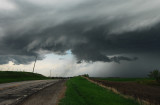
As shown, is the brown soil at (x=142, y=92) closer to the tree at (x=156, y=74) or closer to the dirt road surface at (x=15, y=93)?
the dirt road surface at (x=15, y=93)

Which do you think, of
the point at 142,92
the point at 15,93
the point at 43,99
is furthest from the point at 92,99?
the point at 142,92

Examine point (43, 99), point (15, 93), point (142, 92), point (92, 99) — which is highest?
point (15, 93)

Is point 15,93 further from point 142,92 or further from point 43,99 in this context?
point 142,92

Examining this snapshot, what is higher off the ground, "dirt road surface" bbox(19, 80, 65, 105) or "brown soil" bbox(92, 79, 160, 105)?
"dirt road surface" bbox(19, 80, 65, 105)

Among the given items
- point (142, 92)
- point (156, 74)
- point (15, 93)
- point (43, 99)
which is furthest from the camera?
point (156, 74)

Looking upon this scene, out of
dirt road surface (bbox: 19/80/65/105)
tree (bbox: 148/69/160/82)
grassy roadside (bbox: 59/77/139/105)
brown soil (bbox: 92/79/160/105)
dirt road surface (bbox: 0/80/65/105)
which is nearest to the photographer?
dirt road surface (bbox: 19/80/65/105)

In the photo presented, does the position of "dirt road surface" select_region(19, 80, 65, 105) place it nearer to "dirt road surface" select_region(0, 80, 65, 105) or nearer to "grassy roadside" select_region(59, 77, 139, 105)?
"dirt road surface" select_region(0, 80, 65, 105)

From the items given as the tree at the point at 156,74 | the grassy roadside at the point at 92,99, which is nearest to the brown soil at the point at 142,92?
the grassy roadside at the point at 92,99

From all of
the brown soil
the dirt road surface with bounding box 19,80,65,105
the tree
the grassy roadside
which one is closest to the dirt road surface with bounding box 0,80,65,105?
the dirt road surface with bounding box 19,80,65,105

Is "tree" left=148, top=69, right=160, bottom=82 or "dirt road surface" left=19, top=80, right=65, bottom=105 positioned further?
"tree" left=148, top=69, right=160, bottom=82

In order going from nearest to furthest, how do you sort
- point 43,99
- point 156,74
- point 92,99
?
point 43,99, point 92,99, point 156,74

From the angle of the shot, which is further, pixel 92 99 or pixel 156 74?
pixel 156 74

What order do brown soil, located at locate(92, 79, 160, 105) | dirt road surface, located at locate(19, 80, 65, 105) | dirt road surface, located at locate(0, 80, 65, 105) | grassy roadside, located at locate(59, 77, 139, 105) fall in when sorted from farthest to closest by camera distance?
brown soil, located at locate(92, 79, 160, 105), grassy roadside, located at locate(59, 77, 139, 105), dirt road surface, located at locate(0, 80, 65, 105), dirt road surface, located at locate(19, 80, 65, 105)

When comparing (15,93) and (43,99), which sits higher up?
(15,93)
